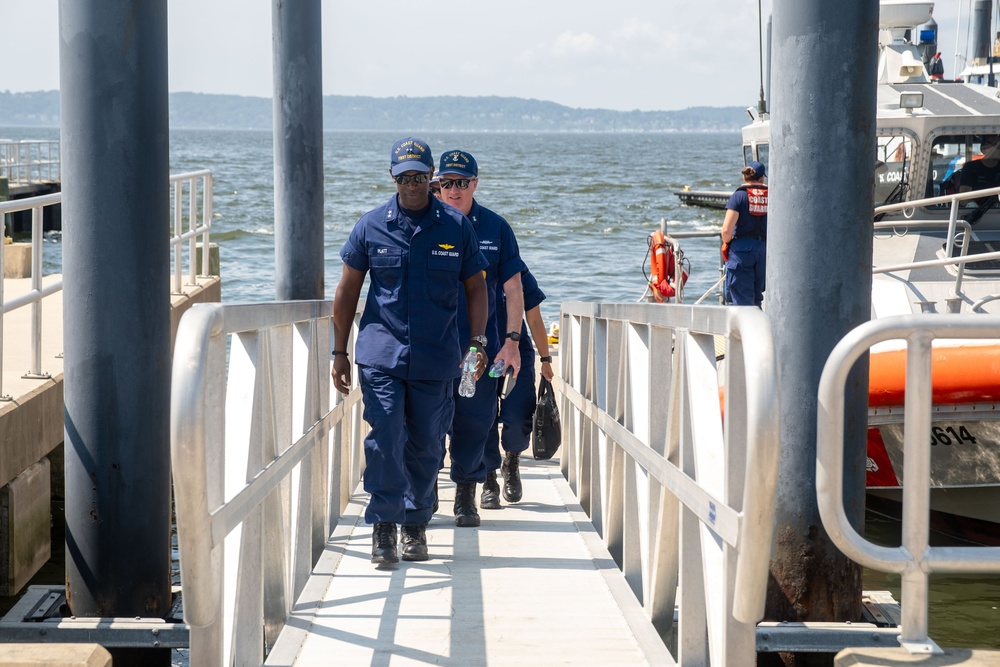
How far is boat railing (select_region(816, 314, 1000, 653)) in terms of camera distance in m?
3.25

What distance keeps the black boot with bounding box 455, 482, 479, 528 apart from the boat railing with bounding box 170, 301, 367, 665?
27.2 inches

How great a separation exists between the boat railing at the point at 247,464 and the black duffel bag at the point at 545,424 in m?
1.41

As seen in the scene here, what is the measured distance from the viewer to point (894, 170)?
10.2 metres

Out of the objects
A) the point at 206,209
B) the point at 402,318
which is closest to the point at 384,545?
the point at 402,318

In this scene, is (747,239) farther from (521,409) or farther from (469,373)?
(469,373)

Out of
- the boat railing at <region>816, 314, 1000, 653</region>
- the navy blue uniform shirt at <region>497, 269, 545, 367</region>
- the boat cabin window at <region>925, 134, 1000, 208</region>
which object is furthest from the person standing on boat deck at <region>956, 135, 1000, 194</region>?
the boat railing at <region>816, 314, 1000, 653</region>

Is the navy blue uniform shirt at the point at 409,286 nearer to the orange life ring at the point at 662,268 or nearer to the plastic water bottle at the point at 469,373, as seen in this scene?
the plastic water bottle at the point at 469,373

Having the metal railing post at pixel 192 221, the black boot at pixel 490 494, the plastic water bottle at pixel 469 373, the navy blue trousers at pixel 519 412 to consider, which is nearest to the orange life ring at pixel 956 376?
the navy blue trousers at pixel 519 412

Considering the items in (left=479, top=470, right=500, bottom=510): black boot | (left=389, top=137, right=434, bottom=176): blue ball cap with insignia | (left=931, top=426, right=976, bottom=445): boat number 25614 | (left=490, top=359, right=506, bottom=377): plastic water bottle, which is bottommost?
(left=479, top=470, right=500, bottom=510): black boot

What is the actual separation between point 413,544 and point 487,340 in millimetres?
1159

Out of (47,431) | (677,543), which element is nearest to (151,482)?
(677,543)

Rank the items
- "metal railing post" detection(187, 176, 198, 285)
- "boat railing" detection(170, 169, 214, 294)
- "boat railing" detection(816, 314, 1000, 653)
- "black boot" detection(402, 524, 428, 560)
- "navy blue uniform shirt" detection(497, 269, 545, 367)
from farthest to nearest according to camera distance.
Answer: "metal railing post" detection(187, 176, 198, 285)
"boat railing" detection(170, 169, 214, 294)
"navy blue uniform shirt" detection(497, 269, 545, 367)
"black boot" detection(402, 524, 428, 560)
"boat railing" detection(816, 314, 1000, 653)

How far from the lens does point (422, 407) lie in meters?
5.08

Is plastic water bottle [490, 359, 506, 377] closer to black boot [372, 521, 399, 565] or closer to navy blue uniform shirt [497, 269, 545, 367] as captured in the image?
navy blue uniform shirt [497, 269, 545, 367]
